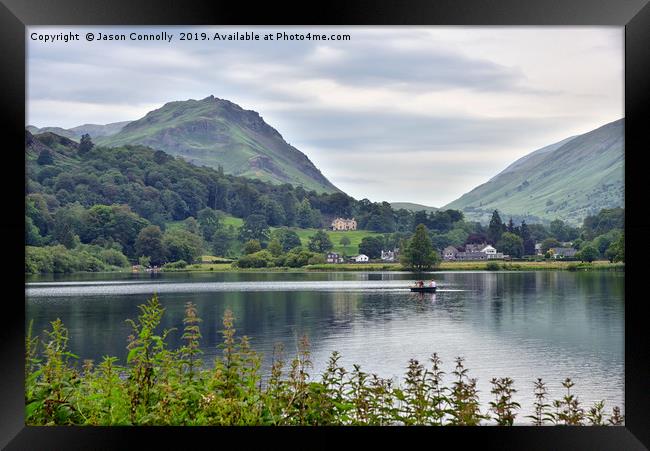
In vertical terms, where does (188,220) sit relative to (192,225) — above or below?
above

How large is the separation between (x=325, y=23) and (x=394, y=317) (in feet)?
70.3

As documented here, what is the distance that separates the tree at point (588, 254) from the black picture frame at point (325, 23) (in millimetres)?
29685

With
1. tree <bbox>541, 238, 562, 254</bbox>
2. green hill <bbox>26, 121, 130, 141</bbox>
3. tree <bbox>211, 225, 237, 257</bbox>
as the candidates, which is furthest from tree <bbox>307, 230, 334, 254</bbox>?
green hill <bbox>26, 121, 130, 141</bbox>

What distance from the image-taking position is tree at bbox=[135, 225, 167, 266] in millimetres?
33562

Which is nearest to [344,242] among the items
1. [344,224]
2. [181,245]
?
[344,224]

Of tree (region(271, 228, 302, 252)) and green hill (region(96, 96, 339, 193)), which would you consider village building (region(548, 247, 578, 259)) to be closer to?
tree (region(271, 228, 302, 252))

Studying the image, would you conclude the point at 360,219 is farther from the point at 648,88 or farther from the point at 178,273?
the point at 648,88

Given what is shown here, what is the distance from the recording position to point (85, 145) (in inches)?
1587

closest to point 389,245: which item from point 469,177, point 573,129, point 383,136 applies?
point 469,177

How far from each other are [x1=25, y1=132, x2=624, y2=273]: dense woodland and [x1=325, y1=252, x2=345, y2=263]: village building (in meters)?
0.41

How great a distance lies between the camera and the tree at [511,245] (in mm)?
29122

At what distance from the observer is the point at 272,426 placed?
351cm

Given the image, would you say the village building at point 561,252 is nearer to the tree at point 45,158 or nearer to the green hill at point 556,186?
the green hill at point 556,186

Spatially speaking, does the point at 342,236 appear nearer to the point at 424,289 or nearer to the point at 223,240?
the point at 424,289
